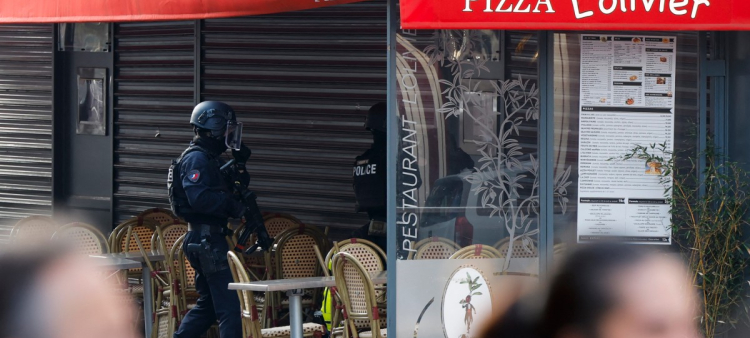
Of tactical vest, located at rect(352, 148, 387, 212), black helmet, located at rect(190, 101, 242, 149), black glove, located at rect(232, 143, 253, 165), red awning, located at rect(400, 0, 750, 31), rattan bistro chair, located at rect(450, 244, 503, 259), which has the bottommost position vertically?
rattan bistro chair, located at rect(450, 244, 503, 259)

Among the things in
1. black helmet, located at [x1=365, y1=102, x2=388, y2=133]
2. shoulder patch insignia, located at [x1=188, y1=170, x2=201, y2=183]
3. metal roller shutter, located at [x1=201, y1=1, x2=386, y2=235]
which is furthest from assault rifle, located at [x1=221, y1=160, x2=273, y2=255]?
metal roller shutter, located at [x1=201, y1=1, x2=386, y2=235]

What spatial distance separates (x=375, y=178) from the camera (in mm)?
8156

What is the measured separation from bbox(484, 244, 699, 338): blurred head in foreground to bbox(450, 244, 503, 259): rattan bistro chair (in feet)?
1.66

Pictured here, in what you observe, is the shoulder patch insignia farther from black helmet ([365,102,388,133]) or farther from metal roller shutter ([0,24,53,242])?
metal roller shutter ([0,24,53,242])

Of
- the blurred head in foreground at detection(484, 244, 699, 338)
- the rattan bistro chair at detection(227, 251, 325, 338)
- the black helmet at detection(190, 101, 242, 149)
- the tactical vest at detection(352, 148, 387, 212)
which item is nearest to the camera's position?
the blurred head in foreground at detection(484, 244, 699, 338)

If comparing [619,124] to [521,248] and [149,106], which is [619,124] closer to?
[521,248]

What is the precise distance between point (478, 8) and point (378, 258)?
2.29m

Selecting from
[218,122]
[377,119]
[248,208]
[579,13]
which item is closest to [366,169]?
[377,119]

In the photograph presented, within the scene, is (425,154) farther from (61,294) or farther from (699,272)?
(61,294)

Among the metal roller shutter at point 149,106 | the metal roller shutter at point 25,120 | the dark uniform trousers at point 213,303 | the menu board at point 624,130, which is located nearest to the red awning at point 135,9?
the dark uniform trousers at point 213,303

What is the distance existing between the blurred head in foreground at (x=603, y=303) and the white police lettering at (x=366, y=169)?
8.75ft

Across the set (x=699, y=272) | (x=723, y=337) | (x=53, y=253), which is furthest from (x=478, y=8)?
(x=53, y=253)

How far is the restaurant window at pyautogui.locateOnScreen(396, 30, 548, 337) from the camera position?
603 cm

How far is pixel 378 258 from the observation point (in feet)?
23.6
